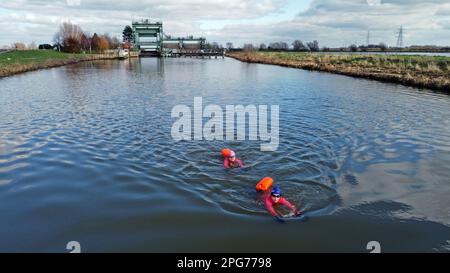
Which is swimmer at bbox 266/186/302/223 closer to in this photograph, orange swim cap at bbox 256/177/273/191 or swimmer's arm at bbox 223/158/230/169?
orange swim cap at bbox 256/177/273/191

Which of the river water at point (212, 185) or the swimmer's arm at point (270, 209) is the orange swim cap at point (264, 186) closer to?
the river water at point (212, 185)

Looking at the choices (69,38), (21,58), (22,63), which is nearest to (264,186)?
(22,63)

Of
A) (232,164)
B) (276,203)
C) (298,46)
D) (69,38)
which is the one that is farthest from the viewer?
(298,46)

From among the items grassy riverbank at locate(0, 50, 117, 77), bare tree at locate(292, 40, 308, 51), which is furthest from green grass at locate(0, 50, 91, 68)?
bare tree at locate(292, 40, 308, 51)

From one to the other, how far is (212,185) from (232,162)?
1572 mm

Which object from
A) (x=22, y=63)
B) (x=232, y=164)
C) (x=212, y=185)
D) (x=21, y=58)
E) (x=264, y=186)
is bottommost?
(x=212, y=185)

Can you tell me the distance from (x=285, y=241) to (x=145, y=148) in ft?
26.2

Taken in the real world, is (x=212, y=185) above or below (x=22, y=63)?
below

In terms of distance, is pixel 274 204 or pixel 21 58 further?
pixel 21 58

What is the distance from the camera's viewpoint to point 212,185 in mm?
10367

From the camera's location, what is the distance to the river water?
780 centimetres

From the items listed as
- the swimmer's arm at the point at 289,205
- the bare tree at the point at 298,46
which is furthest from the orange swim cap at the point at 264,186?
the bare tree at the point at 298,46

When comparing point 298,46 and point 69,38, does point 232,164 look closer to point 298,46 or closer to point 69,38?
point 69,38
